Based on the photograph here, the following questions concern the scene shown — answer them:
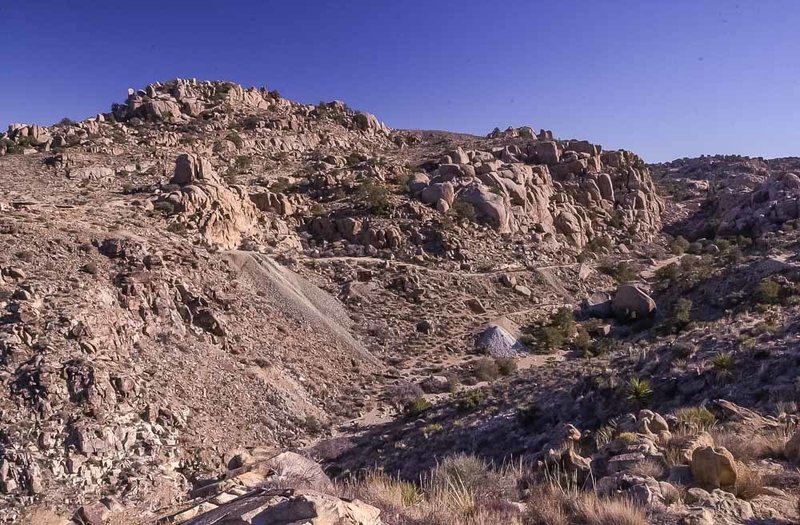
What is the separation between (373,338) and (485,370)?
15.8 ft

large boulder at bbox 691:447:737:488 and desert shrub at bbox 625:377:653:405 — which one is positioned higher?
large boulder at bbox 691:447:737:488

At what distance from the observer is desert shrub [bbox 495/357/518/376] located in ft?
67.5

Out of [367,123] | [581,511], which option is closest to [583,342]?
[581,511]

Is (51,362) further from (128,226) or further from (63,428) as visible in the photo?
(128,226)

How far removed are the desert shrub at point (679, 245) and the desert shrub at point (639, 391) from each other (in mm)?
29073

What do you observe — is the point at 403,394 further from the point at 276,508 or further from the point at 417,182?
the point at 417,182

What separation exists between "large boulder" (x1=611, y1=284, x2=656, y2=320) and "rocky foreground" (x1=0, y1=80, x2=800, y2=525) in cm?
13

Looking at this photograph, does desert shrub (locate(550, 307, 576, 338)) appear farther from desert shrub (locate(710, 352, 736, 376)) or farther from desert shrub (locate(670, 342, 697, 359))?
desert shrub (locate(710, 352, 736, 376))

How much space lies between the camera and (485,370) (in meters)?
20.1

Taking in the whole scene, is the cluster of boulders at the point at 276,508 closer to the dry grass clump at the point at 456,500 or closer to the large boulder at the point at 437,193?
the dry grass clump at the point at 456,500

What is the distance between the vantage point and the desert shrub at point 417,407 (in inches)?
632

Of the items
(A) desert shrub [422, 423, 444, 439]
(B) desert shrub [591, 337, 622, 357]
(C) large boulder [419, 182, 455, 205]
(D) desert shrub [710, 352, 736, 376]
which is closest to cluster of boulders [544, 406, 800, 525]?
(D) desert shrub [710, 352, 736, 376]

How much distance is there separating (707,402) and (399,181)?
27.4 m

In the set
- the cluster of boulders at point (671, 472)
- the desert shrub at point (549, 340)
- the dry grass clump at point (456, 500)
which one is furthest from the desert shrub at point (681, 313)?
the dry grass clump at point (456, 500)
